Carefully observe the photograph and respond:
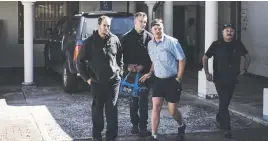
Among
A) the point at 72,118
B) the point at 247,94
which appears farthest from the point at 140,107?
the point at 247,94

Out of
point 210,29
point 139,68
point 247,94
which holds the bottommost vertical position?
point 247,94

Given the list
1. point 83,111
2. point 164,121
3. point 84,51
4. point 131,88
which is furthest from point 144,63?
point 83,111

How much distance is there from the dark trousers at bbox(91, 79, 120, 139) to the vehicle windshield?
4.27m

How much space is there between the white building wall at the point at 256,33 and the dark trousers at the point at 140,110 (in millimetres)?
7560

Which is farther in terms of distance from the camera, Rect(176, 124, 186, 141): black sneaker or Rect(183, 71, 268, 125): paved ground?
Rect(183, 71, 268, 125): paved ground

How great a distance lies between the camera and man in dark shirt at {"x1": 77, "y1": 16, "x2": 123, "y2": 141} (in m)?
7.05

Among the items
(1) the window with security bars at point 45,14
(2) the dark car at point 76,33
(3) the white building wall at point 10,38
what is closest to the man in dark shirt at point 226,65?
(2) the dark car at point 76,33

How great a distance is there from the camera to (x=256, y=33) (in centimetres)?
1492

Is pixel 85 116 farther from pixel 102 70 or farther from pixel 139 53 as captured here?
pixel 102 70

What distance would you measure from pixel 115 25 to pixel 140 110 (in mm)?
4204

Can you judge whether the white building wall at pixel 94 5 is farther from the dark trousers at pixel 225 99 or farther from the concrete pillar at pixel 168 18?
the dark trousers at pixel 225 99

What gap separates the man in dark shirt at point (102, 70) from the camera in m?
7.05

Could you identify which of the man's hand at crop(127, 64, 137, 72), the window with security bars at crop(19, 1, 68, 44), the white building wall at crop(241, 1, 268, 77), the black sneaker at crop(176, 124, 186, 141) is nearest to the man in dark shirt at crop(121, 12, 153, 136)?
the man's hand at crop(127, 64, 137, 72)

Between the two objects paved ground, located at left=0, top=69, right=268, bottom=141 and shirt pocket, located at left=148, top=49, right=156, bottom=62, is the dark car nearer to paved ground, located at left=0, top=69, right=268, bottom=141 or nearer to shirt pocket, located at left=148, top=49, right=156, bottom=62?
paved ground, located at left=0, top=69, right=268, bottom=141
